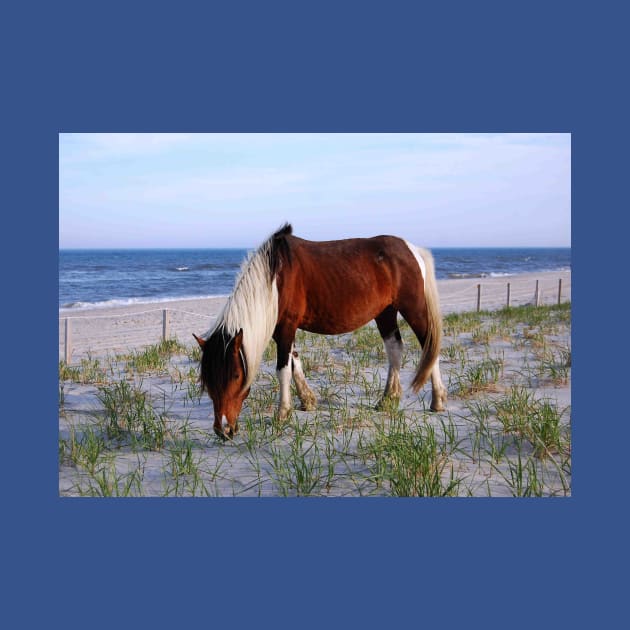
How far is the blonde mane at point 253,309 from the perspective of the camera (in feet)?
12.7

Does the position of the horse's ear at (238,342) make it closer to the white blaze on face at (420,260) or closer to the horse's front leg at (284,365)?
the horse's front leg at (284,365)

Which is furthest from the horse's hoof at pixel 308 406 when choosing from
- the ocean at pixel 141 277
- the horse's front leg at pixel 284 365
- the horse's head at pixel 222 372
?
the ocean at pixel 141 277

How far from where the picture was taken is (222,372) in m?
3.74

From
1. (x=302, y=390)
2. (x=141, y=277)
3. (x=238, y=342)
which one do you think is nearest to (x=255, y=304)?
(x=238, y=342)

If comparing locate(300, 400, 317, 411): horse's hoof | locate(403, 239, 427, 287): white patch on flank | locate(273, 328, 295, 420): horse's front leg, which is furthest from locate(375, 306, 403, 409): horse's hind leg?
locate(273, 328, 295, 420): horse's front leg

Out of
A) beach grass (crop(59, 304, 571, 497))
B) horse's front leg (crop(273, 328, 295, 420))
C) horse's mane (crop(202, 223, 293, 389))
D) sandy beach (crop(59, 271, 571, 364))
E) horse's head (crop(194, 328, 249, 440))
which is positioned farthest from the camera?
sandy beach (crop(59, 271, 571, 364))

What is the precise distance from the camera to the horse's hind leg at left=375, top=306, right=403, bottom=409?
490cm

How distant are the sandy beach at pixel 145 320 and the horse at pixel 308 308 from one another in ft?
12.3

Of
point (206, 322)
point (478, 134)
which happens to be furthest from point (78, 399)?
point (206, 322)

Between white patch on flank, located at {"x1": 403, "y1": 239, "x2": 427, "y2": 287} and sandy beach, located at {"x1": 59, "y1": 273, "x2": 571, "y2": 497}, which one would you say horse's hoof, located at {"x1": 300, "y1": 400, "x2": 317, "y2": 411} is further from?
white patch on flank, located at {"x1": 403, "y1": 239, "x2": 427, "y2": 287}

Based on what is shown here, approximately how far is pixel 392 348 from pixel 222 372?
1891 millimetres

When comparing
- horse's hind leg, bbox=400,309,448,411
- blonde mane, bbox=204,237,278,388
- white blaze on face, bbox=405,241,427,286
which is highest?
white blaze on face, bbox=405,241,427,286

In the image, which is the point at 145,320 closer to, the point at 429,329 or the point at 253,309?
Answer: the point at 429,329

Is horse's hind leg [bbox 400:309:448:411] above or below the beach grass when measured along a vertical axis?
above
